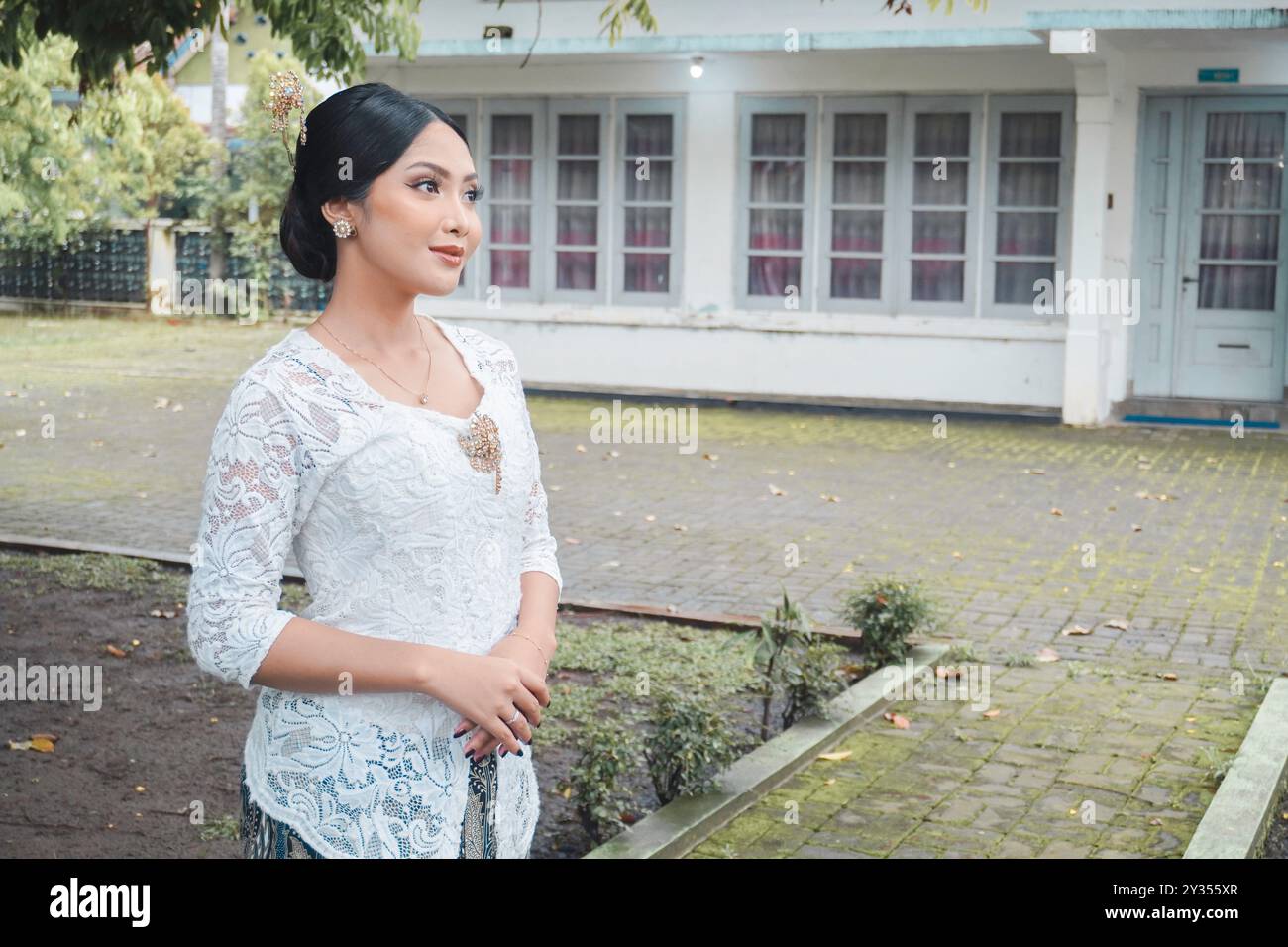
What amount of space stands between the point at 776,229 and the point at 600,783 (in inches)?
542

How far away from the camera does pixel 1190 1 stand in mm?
15688

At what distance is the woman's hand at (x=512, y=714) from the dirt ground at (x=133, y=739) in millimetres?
2593

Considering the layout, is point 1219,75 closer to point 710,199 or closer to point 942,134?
point 942,134

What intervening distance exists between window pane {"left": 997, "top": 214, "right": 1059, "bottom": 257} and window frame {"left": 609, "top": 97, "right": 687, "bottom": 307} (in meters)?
3.55

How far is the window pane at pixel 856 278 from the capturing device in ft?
58.7

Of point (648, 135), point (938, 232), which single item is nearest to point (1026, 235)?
point (938, 232)

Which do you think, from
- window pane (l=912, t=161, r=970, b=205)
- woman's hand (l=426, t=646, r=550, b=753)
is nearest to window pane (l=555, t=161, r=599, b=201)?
Answer: window pane (l=912, t=161, r=970, b=205)

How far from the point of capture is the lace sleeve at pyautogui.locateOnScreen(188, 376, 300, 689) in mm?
2520

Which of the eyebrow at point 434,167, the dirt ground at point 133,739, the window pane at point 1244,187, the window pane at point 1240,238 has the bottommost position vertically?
the dirt ground at point 133,739

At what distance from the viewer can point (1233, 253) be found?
55.4 feet

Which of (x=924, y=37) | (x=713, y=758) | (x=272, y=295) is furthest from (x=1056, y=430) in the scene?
(x=272, y=295)

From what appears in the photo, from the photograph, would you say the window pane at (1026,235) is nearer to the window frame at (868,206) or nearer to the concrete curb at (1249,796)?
the window frame at (868,206)
